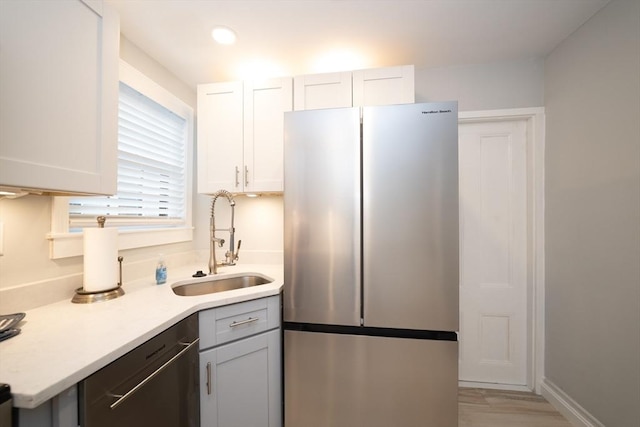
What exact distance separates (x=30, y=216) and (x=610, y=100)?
9.63ft

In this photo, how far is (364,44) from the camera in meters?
1.69

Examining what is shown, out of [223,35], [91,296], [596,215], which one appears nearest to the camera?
[91,296]

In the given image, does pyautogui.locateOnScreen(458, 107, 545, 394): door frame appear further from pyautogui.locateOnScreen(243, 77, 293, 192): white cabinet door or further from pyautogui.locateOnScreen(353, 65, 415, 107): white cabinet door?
pyautogui.locateOnScreen(243, 77, 293, 192): white cabinet door

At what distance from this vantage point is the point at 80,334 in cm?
87

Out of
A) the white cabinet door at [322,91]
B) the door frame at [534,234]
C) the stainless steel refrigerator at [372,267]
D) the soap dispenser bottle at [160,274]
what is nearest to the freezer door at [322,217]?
the stainless steel refrigerator at [372,267]

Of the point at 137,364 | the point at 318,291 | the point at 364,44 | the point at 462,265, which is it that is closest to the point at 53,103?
the point at 137,364

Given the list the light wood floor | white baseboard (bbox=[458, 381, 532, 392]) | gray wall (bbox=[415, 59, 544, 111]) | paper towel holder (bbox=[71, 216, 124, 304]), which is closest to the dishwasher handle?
paper towel holder (bbox=[71, 216, 124, 304])

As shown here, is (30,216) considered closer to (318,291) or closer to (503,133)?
(318,291)

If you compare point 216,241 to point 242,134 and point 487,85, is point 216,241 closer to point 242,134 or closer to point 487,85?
point 242,134

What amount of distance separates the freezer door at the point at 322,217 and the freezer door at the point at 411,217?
0.08 metres

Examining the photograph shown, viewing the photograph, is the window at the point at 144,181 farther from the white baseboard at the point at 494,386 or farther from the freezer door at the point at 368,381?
the white baseboard at the point at 494,386

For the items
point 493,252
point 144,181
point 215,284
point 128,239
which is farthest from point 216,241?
point 493,252

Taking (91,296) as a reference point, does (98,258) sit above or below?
above

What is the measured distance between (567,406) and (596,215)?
1256 mm
